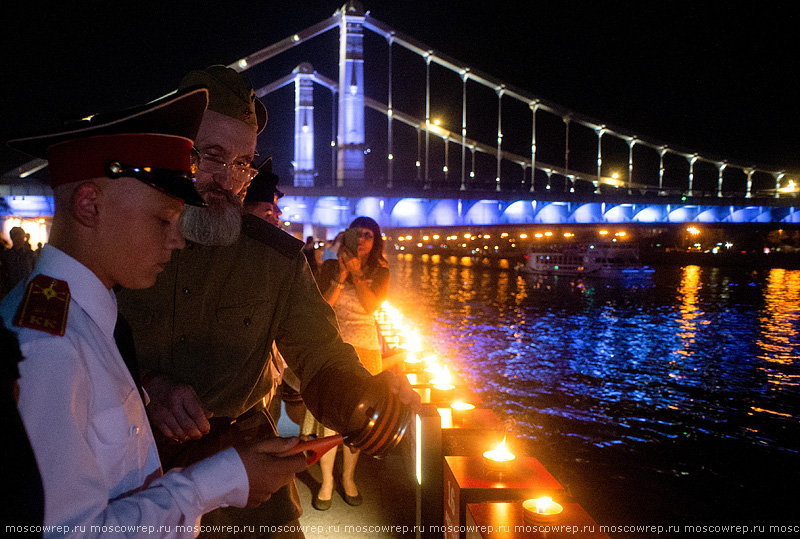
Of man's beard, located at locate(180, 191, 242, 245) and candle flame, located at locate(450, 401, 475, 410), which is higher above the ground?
man's beard, located at locate(180, 191, 242, 245)

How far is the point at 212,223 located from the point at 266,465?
30.1 inches

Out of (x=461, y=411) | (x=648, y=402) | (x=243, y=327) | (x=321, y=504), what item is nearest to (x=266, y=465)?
(x=243, y=327)

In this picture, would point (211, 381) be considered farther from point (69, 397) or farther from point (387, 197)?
point (387, 197)

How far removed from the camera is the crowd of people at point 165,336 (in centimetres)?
82

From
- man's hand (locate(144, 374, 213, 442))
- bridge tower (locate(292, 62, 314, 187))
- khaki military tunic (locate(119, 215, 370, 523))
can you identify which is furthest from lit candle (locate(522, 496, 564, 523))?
bridge tower (locate(292, 62, 314, 187))

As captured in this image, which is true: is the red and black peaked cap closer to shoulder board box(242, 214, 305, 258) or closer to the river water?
shoulder board box(242, 214, 305, 258)

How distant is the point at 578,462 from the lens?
606 cm

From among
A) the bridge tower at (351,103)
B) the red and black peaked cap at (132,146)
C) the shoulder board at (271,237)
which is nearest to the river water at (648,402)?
the shoulder board at (271,237)

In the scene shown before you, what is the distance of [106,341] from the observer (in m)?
1.00

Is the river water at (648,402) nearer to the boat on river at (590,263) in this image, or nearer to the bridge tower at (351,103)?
the bridge tower at (351,103)

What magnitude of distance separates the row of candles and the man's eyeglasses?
138 centimetres

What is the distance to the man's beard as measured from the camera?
156 centimetres

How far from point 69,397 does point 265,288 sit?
0.86 m

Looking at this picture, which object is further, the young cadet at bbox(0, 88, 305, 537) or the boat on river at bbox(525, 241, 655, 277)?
the boat on river at bbox(525, 241, 655, 277)
